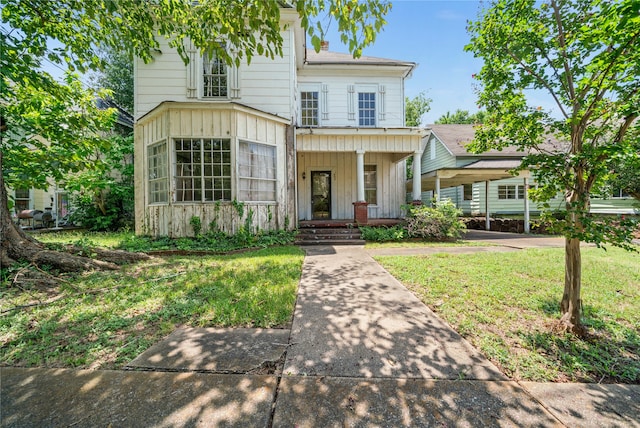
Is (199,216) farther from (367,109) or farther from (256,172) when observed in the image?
(367,109)

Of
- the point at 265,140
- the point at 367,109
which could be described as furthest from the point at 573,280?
the point at 367,109

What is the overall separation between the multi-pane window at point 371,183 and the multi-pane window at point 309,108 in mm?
3189

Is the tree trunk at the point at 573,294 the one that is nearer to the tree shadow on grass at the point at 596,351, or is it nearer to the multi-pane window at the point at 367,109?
the tree shadow on grass at the point at 596,351

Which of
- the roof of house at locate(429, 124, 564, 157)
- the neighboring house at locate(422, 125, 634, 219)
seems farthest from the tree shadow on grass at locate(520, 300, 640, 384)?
the roof of house at locate(429, 124, 564, 157)

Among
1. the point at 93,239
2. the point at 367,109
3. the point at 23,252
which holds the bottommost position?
the point at 93,239

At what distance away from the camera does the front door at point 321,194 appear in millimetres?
11516

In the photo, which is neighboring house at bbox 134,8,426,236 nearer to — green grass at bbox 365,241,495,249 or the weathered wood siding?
the weathered wood siding

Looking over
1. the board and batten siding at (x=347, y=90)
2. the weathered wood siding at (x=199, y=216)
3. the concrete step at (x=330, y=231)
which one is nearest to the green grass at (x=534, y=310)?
the concrete step at (x=330, y=231)

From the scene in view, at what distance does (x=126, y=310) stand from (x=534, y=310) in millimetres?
4741

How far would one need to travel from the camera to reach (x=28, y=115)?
177 inches

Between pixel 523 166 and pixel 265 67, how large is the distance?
835 centimetres

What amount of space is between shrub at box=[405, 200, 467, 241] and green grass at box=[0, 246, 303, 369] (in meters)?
5.44

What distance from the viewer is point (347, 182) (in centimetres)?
1151

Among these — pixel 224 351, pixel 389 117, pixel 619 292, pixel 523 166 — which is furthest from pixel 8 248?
pixel 389 117
